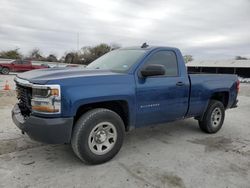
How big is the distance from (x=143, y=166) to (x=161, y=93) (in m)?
1.33

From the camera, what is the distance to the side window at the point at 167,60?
4.97 m

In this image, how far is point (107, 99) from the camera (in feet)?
13.1

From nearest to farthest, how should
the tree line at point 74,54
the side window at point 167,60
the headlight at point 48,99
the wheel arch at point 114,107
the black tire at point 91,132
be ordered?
the headlight at point 48,99 < the black tire at point 91,132 < the wheel arch at point 114,107 < the side window at point 167,60 < the tree line at point 74,54

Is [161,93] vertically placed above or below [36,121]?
above

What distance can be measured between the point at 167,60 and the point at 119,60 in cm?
95

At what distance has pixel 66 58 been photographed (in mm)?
58938

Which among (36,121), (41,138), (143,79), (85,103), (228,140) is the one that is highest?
(143,79)

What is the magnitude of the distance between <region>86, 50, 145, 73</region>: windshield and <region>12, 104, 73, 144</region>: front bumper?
4.51ft

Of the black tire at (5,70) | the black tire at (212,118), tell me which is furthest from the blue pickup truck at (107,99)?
the black tire at (5,70)

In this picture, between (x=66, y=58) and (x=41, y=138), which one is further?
(x=66, y=58)

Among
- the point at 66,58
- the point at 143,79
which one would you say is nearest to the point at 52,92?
the point at 143,79

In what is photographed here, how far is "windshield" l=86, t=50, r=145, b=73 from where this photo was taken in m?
4.65

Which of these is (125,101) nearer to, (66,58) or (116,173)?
(116,173)

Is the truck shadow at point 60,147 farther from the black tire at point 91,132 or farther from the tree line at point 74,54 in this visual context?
the tree line at point 74,54
